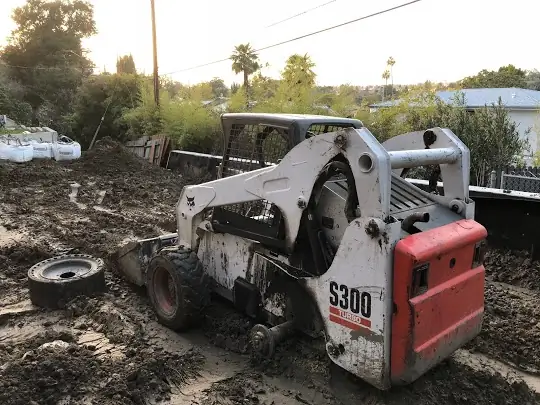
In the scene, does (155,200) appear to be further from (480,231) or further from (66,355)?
(480,231)

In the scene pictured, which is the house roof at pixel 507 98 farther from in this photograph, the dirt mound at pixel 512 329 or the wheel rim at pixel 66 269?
the wheel rim at pixel 66 269

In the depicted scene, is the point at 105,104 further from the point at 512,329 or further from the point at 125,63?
the point at 512,329

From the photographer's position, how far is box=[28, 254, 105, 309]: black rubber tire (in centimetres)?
459

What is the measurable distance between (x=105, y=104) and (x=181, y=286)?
62.1 feet

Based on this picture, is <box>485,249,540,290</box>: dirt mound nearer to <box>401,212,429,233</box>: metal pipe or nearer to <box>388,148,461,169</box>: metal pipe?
<box>388,148,461,169</box>: metal pipe

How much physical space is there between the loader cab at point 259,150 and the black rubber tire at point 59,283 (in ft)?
5.54

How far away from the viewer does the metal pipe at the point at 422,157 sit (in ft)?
9.55

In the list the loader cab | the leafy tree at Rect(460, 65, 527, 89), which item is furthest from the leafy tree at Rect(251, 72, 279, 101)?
the leafy tree at Rect(460, 65, 527, 89)

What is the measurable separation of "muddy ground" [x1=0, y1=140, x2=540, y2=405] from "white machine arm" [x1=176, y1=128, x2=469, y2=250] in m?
1.00

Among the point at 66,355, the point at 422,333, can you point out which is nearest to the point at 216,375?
the point at 66,355

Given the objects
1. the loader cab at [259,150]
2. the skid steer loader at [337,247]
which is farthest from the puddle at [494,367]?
the loader cab at [259,150]

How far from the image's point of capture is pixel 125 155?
14.3 m

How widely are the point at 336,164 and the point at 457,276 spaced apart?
107 cm

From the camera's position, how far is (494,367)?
11.8 feet
